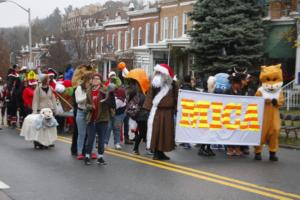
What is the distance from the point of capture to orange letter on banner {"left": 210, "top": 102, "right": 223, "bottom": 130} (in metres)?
12.8

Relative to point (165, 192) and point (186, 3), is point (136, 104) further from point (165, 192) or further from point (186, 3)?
point (186, 3)

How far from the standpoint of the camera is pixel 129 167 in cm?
1113

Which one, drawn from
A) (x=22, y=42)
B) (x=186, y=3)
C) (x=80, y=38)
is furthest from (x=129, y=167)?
(x=22, y=42)

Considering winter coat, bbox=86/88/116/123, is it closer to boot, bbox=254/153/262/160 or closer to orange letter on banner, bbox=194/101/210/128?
orange letter on banner, bbox=194/101/210/128

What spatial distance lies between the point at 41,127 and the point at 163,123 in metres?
3.25

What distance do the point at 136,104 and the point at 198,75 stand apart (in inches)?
678

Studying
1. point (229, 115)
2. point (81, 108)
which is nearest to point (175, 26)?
point (229, 115)

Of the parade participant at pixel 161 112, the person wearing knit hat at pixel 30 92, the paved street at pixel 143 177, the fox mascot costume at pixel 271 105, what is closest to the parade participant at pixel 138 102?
the paved street at pixel 143 177

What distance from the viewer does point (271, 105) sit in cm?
1253

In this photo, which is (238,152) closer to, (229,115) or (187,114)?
(229,115)

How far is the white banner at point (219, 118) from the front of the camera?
12.6m

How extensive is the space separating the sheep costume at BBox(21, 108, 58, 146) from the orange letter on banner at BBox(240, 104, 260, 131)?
447cm

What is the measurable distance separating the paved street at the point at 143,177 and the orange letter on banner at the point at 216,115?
686mm

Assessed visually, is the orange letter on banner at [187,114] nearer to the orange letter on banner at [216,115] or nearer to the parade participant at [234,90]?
the orange letter on banner at [216,115]
